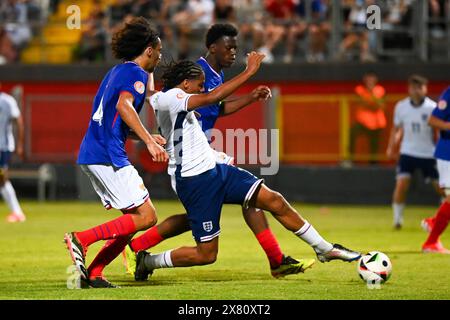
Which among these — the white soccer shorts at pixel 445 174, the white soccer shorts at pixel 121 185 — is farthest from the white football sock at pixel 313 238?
the white soccer shorts at pixel 445 174

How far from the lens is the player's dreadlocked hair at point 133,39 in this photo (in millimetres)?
10586

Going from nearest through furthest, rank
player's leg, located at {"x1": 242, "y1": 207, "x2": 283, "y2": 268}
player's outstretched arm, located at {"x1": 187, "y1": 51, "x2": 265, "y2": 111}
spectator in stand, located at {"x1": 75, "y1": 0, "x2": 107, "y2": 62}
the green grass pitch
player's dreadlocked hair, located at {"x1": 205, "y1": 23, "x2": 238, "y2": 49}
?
player's outstretched arm, located at {"x1": 187, "y1": 51, "x2": 265, "y2": 111} < the green grass pitch < player's leg, located at {"x1": 242, "y1": 207, "x2": 283, "y2": 268} < player's dreadlocked hair, located at {"x1": 205, "y1": 23, "x2": 238, "y2": 49} < spectator in stand, located at {"x1": 75, "y1": 0, "x2": 107, "y2": 62}

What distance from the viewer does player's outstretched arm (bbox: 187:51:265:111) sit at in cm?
1002

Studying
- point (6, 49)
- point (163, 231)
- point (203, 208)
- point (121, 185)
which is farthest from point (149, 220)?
point (6, 49)

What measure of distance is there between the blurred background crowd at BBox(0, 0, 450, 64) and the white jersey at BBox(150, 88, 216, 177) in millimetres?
15007

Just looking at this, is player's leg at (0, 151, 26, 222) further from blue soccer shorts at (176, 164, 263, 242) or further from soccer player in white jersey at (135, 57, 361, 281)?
blue soccer shorts at (176, 164, 263, 242)

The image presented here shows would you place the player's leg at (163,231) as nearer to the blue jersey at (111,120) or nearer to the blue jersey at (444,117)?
the blue jersey at (111,120)

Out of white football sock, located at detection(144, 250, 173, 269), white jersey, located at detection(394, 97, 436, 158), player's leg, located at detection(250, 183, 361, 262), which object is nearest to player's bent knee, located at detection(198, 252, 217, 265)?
white football sock, located at detection(144, 250, 173, 269)

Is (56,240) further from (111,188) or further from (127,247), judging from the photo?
(111,188)

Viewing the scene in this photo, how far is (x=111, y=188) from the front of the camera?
34.1 ft

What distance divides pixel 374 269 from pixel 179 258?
6.24 feet

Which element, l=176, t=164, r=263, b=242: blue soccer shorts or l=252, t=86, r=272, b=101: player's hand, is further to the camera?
l=176, t=164, r=263, b=242: blue soccer shorts

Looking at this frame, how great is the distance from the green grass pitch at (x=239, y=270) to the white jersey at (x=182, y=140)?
3.82 feet
